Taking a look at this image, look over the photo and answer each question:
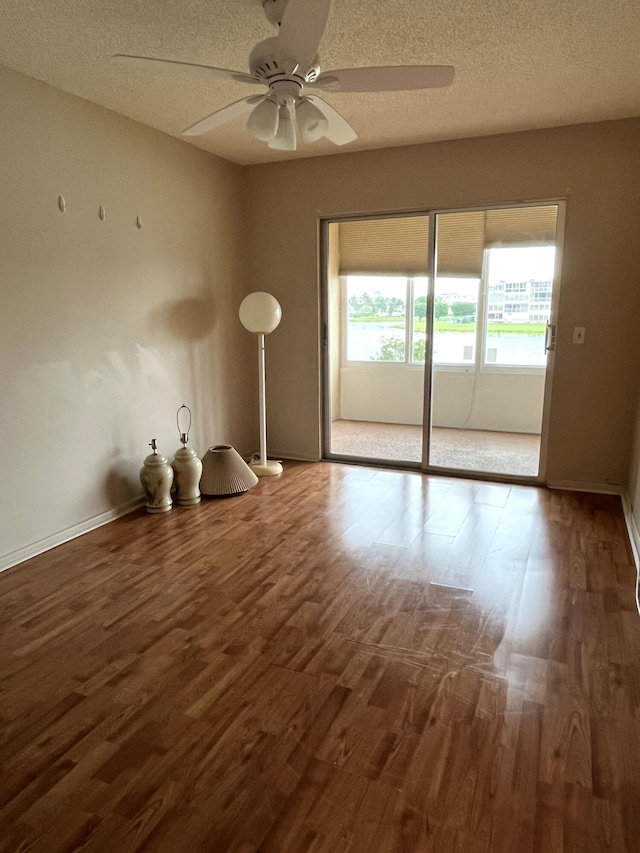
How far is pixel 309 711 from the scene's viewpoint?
1864mm

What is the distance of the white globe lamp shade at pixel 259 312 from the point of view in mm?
4281

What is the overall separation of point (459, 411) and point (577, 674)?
4.30m

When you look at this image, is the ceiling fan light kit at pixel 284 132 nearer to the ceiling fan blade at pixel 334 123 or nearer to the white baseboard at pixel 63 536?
the ceiling fan blade at pixel 334 123

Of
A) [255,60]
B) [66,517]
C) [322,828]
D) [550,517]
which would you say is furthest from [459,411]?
[322,828]

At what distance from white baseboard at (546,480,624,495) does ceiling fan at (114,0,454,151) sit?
9.91 ft

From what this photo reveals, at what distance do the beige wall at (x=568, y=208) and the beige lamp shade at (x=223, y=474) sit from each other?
5.25 ft

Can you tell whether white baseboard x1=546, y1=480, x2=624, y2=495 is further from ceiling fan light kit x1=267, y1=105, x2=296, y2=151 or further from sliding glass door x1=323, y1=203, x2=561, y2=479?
ceiling fan light kit x1=267, y1=105, x2=296, y2=151

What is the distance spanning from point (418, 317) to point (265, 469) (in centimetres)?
267

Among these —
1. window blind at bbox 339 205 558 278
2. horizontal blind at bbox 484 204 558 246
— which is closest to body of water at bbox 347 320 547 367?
window blind at bbox 339 205 558 278

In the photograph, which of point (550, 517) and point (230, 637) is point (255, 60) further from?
point (550, 517)

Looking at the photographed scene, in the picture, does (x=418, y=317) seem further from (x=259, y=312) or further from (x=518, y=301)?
(x=259, y=312)

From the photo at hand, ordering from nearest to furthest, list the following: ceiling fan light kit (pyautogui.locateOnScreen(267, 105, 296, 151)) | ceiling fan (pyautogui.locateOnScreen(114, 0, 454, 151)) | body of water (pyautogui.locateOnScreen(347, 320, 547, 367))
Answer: ceiling fan (pyautogui.locateOnScreen(114, 0, 454, 151)), ceiling fan light kit (pyautogui.locateOnScreen(267, 105, 296, 151)), body of water (pyautogui.locateOnScreen(347, 320, 547, 367))

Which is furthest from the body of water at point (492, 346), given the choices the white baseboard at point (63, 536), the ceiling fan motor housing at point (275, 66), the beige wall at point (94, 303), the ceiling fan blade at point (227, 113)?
the ceiling fan motor housing at point (275, 66)

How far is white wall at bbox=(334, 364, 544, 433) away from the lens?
5.93 metres
